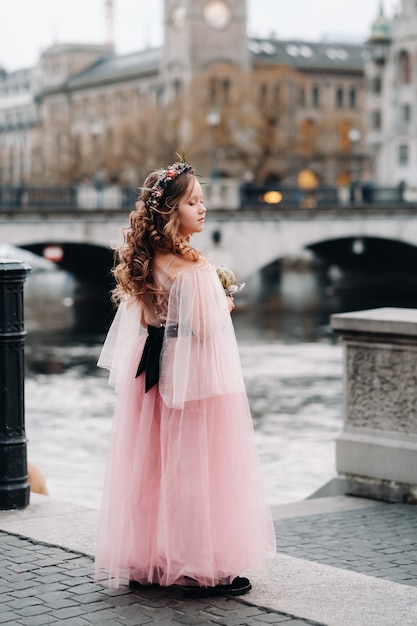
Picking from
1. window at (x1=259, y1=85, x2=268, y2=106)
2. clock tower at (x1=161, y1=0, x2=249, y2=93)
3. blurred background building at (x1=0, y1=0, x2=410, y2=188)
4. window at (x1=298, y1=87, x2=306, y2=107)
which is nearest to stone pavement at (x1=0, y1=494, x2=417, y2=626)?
blurred background building at (x1=0, y1=0, x2=410, y2=188)

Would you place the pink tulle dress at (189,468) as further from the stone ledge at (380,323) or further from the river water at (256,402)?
the river water at (256,402)

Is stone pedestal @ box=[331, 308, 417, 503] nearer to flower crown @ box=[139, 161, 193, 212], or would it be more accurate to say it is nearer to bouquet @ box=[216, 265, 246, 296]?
bouquet @ box=[216, 265, 246, 296]

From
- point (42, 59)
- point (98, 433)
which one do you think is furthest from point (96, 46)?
point (98, 433)

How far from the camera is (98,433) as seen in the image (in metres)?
20.3

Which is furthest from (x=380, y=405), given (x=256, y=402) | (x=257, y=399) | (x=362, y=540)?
(x=257, y=399)

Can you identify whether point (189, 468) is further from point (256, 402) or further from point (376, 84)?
point (376, 84)

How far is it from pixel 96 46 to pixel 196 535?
132 meters

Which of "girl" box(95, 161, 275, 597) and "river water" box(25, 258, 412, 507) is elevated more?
"girl" box(95, 161, 275, 597)

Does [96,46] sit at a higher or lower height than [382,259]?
higher

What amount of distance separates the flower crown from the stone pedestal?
10.4 ft

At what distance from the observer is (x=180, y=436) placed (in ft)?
18.5

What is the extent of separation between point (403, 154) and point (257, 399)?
61.0m

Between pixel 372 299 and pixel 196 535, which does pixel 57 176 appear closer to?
pixel 372 299

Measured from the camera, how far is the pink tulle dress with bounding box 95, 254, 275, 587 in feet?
18.4
